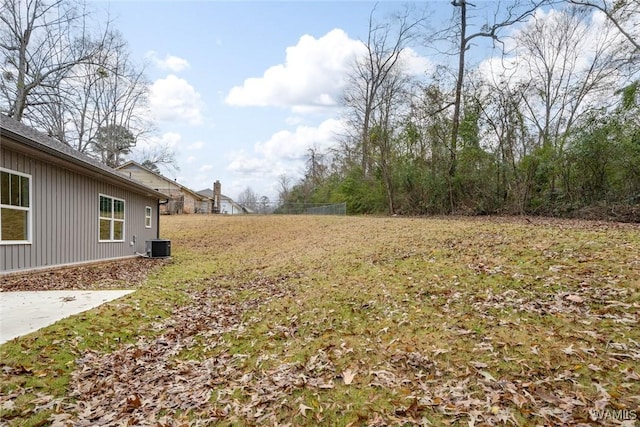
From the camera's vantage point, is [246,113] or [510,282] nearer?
[510,282]

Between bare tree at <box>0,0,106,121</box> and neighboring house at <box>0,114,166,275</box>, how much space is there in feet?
29.0

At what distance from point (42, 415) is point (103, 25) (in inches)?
845

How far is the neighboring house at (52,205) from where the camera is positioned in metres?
6.18

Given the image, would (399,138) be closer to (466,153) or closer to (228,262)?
(466,153)

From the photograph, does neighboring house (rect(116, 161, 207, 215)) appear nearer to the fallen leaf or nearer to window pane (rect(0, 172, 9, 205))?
window pane (rect(0, 172, 9, 205))

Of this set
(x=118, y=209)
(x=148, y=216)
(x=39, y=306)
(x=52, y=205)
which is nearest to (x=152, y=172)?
(x=148, y=216)

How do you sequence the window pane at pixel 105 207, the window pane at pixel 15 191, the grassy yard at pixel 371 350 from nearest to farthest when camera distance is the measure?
1. the grassy yard at pixel 371 350
2. the window pane at pixel 15 191
3. the window pane at pixel 105 207

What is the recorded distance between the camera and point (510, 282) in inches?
197

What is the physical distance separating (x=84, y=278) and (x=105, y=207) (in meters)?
3.05

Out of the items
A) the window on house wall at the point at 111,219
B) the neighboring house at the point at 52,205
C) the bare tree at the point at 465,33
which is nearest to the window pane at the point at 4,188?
the neighboring house at the point at 52,205

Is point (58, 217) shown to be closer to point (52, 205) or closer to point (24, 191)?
point (52, 205)

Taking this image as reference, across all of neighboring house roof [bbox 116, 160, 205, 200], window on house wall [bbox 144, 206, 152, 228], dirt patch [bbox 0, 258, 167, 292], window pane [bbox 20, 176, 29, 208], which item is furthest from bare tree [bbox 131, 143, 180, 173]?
window pane [bbox 20, 176, 29, 208]

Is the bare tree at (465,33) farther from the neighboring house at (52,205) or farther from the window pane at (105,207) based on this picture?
the window pane at (105,207)

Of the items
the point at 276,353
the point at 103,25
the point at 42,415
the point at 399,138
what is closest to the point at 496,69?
the point at 399,138
